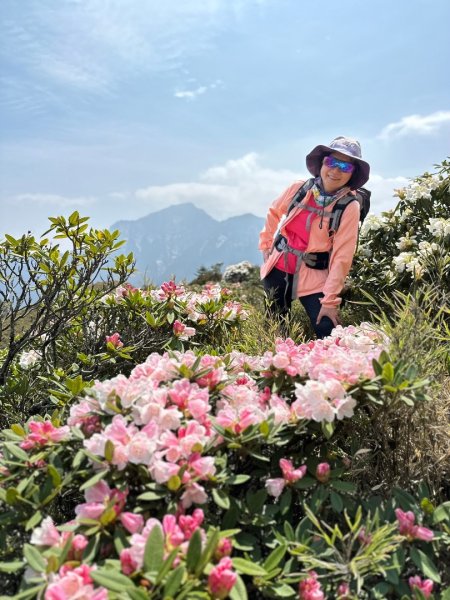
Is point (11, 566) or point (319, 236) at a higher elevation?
point (319, 236)

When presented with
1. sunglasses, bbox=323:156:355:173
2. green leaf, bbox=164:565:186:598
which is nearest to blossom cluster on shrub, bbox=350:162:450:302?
sunglasses, bbox=323:156:355:173

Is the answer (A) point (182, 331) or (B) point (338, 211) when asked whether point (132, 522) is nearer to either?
(A) point (182, 331)

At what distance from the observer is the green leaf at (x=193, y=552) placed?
4.22ft

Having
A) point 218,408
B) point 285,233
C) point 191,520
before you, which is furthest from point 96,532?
point 285,233

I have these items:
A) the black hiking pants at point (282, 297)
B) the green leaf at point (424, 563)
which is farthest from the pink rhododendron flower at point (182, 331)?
the green leaf at point (424, 563)

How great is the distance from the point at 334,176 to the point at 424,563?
2.99 meters

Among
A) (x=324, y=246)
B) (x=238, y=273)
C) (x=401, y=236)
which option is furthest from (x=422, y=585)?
(x=238, y=273)

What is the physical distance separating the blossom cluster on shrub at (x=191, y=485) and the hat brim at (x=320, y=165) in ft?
7.58

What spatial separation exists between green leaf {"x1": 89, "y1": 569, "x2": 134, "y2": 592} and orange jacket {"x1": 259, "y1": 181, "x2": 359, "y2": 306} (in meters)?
2.78

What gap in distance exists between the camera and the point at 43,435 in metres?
1.82

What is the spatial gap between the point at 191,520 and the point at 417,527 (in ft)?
2.47

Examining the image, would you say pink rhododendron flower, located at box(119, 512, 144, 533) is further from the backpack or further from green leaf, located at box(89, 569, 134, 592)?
the backpack

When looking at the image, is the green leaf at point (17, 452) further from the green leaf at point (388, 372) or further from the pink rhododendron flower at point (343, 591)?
the green leaf at point (388, 372)

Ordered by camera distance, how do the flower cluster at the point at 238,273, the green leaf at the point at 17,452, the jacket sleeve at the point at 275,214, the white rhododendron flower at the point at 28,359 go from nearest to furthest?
1. the green leaf at the point at 17,452
2. the white rhododendron flower at the point at 28,359
3. the jacket sleeve at the point at 275,214
4. the flower cluster at the point at 238,273
